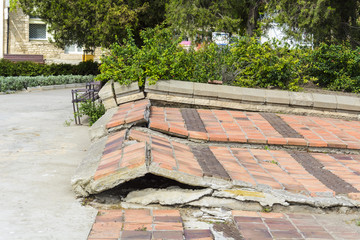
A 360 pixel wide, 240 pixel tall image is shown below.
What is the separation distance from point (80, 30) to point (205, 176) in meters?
16.9

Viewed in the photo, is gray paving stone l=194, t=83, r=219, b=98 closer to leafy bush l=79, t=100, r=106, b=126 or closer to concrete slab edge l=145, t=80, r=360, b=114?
concrete slab edge l=145, t=80, r=360, b=114

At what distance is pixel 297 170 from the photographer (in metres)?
4.92

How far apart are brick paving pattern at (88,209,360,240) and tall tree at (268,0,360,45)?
10.6 metres

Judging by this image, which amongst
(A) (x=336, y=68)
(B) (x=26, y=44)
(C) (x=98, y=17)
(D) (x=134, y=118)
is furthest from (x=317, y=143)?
(B) (x=26, y=44)

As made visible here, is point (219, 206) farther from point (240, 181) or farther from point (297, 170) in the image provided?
point (297, 170)

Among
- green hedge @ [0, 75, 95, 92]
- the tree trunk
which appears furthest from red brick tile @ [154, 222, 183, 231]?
the tree trunk

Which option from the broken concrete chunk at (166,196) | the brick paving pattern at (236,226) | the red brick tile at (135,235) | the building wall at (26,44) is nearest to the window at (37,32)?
the building wall at (26,44)

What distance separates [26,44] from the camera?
34.4m

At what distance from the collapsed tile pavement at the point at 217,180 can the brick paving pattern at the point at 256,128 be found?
0.05ft

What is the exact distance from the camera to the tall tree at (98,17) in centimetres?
1798

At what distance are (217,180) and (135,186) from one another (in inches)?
29.5

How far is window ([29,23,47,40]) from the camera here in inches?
1371

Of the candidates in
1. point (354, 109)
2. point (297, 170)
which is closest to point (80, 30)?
point (354, 109)

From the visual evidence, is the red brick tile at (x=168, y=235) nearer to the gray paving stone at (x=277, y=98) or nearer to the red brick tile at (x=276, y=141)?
the red brick tile at (x=276, y=141)
